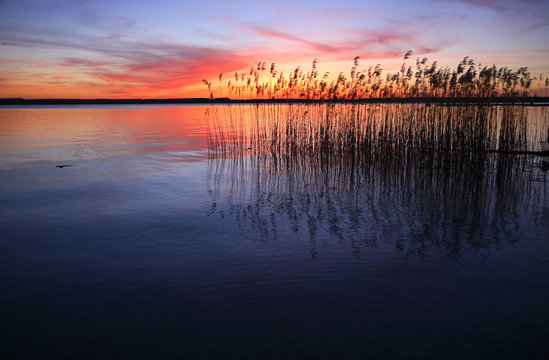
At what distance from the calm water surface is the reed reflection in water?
0.15 feet

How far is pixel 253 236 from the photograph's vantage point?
445 cm

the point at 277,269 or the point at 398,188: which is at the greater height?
the point at 398,188

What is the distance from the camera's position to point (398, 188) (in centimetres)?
683

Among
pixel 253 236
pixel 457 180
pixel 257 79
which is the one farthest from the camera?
pixel 257 79

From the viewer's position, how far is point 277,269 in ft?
11.6

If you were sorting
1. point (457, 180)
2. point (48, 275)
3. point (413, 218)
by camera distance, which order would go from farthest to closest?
1. point (457, 180)
2. point (413, 218)
3. point (48, 275)

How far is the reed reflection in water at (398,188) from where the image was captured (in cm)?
455

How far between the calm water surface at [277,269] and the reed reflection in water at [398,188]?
1.8 inches

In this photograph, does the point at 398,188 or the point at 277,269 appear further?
the point at 398,188

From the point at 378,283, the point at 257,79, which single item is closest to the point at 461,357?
the point at 378,283

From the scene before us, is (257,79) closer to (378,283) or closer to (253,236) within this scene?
(253,236)

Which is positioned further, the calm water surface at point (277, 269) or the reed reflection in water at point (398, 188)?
the reed reflection in water at point (398, 188)

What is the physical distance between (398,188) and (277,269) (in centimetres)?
409

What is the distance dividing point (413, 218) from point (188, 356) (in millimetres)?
3794
